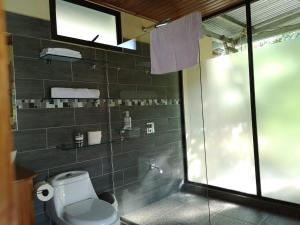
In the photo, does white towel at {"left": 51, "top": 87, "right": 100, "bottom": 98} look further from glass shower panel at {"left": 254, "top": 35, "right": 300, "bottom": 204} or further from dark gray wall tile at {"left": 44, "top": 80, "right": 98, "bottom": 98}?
glass shower panel at {"left": 254, "top": 35, "right": 300, "bottom": 204}

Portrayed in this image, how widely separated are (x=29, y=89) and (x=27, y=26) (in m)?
0.56

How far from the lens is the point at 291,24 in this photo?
2553 millimetres

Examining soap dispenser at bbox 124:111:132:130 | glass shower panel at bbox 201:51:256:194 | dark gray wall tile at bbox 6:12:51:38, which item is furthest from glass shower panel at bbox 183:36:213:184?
dark gray wall tile at bbox 6:12:51:38

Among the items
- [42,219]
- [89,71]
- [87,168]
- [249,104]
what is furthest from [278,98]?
[42,219]

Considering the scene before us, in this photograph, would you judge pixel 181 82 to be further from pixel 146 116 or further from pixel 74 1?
pixel 74 1

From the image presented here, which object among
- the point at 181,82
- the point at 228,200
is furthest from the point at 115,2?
the point at 228,200

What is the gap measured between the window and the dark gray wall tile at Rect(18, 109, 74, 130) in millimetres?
735

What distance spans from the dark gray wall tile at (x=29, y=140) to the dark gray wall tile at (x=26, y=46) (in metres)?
0.68

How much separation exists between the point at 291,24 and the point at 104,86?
6.96 feet

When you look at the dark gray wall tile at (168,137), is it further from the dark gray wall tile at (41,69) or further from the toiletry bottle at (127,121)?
the dark gray wall tile at (41,69)

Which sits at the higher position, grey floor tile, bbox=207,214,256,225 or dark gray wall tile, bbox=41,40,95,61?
dark gray wall tile, bbox=41,40,95,61

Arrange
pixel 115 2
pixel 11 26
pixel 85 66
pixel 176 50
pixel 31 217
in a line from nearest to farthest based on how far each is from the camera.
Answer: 1. pixel 31 217
2. pixel 11 26
3. pixel 176 50
4. pixel 85 66
5. pixel 115 2

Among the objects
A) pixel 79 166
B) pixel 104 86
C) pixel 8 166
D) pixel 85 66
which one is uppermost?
pixel 85 66

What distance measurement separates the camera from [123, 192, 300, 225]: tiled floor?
8.39 feet
